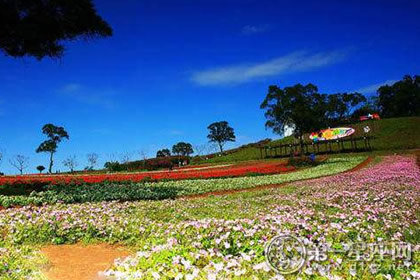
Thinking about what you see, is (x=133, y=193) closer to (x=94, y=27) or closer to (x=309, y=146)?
(x=94, y=27)

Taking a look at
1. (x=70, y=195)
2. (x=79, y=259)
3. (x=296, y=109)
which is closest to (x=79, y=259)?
(x=79, y=259)

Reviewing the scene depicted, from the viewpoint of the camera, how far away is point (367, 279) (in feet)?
13.9

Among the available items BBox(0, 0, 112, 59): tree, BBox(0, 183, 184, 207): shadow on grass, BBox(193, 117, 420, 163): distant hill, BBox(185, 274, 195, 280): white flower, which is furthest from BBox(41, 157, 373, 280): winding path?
BBox(193, 117, 420, 163): distant hill

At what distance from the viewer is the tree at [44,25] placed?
15.4 metres

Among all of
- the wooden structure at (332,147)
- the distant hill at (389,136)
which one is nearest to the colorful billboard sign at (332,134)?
the wooden structure at (332,147)

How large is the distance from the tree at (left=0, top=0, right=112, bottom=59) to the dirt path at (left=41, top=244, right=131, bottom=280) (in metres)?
11.8

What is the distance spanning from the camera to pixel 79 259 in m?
6.53

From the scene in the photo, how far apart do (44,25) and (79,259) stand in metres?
12.9

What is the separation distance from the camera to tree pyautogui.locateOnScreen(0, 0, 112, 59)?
1538 cm

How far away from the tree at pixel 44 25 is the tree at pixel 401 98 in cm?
11617

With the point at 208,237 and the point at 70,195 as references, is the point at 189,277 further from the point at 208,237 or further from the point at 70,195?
the point at 70,195

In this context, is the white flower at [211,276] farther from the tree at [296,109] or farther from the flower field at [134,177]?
the tree at [296,109]

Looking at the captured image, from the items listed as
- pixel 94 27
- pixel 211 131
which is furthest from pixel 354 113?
pixel 94 27

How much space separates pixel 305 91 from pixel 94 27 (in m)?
34.1
